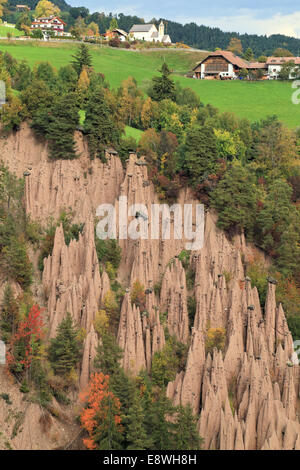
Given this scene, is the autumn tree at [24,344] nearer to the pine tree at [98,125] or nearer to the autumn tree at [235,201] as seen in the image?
the pine tree at [98,125]

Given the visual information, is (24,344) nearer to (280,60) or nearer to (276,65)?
(276,65)

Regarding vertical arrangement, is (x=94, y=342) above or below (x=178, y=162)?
below

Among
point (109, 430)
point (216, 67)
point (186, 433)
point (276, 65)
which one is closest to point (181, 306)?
point (186, 433)

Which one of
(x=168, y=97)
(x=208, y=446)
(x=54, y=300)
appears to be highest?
(x=168, y=97)

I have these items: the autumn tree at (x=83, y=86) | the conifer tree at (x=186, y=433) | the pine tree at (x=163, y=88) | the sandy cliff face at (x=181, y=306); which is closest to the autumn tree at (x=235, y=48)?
the pine tree at (x=163, y=88)

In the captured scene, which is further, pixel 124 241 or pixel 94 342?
pixel 124 241
